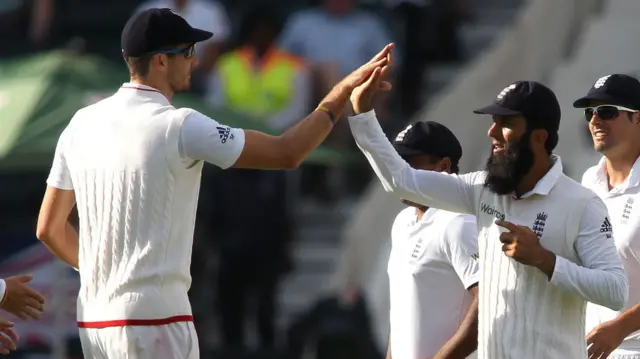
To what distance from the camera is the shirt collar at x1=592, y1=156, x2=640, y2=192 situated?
6.82 metres

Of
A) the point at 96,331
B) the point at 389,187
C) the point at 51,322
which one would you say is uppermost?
the point at 389,187

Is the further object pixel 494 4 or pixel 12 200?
pixel 494 4

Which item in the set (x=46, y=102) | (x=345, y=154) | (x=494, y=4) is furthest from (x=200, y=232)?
(x=494, y=4)

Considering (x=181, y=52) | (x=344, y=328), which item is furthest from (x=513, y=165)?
A: (x=344, y=328)

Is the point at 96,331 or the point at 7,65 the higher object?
the point at 7,65

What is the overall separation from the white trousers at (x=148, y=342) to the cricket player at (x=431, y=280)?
1088 mm

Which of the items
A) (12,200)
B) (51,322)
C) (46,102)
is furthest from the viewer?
(12,200)

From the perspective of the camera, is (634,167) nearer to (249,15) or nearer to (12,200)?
(249,15)

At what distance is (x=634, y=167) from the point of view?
22.5ft

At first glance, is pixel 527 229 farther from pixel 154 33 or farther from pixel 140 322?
pixel 154 33

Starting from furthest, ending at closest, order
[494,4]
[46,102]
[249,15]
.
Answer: [494,4]
[249,15]
[46,102]

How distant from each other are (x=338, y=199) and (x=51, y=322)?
3218 millimetres

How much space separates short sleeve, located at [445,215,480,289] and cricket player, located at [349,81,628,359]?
0.31 metres

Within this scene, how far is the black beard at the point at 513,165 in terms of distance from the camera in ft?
19.9
